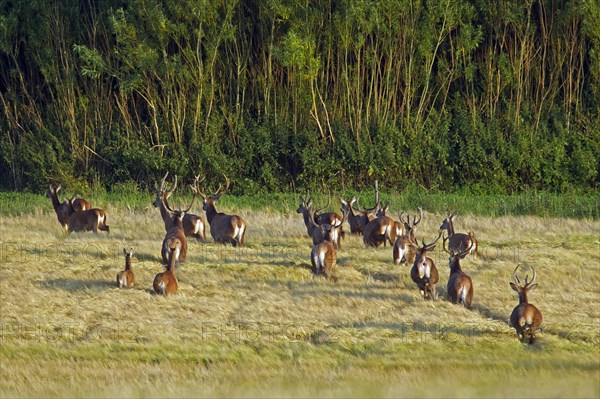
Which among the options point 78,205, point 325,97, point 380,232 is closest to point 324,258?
point 380,232

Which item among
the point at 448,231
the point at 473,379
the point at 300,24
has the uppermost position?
the point at 300,24

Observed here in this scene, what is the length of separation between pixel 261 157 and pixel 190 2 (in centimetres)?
450

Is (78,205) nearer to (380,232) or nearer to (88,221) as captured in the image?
(88,221)

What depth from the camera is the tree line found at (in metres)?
29.6

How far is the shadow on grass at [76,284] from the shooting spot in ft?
56.1

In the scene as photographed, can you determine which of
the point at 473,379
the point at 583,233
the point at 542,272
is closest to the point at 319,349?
the point at 473,379

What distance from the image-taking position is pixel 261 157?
101ft

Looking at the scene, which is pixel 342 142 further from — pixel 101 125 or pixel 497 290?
pixel 497 290

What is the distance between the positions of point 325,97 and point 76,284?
14.5 metres

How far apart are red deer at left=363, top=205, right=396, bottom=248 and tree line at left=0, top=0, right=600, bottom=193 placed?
9.62m

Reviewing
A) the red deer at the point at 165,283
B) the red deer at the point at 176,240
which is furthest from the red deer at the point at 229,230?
the red deer at the point at 165,283

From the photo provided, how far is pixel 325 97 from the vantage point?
30812mm

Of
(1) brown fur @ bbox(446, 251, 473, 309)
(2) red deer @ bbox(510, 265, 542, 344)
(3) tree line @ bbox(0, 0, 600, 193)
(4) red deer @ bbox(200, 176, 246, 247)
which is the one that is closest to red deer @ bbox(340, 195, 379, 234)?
(4) red deer @ bbox(200, 176, 246, 247)

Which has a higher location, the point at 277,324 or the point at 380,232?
the point at 380,232
